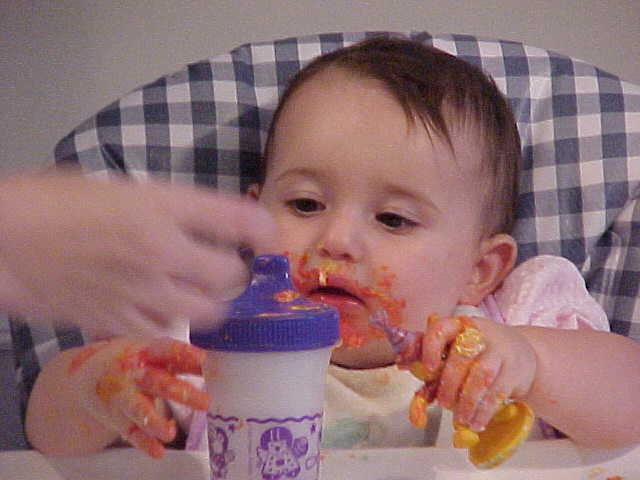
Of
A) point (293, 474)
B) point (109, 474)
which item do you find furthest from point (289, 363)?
point (109, 474)

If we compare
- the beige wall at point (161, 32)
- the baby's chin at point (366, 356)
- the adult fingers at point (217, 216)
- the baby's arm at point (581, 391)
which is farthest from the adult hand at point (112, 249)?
the beige wall at point (161, 32)

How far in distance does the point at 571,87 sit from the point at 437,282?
43cm

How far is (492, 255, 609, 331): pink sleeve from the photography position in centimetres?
99

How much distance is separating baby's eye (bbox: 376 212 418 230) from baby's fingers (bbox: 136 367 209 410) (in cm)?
36

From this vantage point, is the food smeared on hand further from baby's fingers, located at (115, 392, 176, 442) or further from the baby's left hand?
baby's fingers, located at (115, 392, 176, 442)

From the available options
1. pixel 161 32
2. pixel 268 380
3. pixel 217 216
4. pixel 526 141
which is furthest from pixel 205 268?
pixel 161 32

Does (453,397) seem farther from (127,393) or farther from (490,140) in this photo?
(490,140)

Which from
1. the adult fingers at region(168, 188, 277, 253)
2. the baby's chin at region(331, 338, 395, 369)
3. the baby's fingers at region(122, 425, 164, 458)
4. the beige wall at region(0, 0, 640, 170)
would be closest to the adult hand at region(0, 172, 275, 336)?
the adult fingers at region(168, 188, 277, 253)

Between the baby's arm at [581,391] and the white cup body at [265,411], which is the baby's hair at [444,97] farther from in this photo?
the white cup body at [265,411]

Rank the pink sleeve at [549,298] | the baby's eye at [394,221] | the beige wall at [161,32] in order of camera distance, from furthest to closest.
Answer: the beige wall at [161,32]
the pink sleeve at [549,298]
the baby's eye at [394,221]

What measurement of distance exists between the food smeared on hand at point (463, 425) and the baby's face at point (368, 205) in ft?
0.65

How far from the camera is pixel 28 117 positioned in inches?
66.3

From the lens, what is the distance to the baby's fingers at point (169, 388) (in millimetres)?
556

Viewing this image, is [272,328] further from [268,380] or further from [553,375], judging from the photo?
[553,375]
